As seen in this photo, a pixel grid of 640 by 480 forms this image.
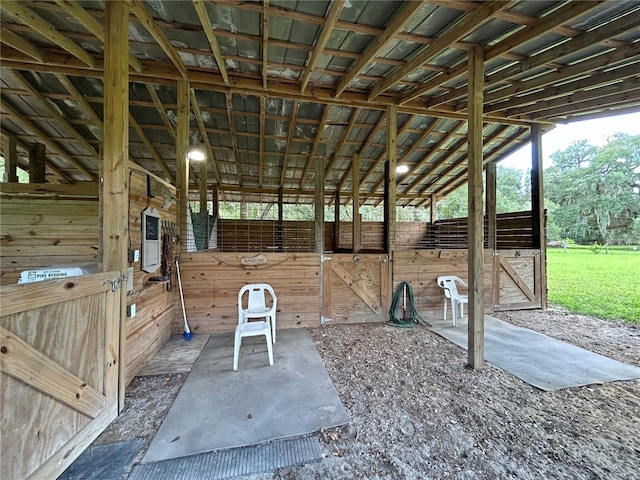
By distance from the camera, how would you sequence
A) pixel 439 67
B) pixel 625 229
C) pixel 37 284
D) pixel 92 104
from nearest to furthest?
pixel 37 284 → pixel 439 67 → pixel 92 104 → pixel 625 229

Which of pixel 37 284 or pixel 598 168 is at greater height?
pixel 598 168

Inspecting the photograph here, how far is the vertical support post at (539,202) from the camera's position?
17.3 ft

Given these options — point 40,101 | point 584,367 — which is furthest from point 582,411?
point 40,101

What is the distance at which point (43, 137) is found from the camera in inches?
224

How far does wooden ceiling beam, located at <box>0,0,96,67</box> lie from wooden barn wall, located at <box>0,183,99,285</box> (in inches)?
67.8

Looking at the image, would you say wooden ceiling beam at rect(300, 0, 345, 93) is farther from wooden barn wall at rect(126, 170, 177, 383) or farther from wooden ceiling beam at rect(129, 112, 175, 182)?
wooden ceiling beam at rect(129, 112, 175, 182)

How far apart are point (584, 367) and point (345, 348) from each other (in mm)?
2572

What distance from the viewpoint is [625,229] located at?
17062mm

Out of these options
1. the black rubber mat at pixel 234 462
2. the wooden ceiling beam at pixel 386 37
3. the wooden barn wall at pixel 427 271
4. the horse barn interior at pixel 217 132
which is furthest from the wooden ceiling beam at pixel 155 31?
the wooden barn wall at pixel 427 271

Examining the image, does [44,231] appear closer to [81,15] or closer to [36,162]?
[81,15]

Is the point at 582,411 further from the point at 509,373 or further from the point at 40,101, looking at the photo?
the point at 40,101

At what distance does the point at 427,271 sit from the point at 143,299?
14.0 feet

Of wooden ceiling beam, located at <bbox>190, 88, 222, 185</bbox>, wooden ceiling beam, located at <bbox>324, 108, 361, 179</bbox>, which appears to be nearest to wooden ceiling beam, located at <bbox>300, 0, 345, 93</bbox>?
wooden ceiling beam, located at <bbox>324, 108, 361, 179</bbox>

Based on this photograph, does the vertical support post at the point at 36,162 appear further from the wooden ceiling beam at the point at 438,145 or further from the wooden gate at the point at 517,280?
the wooden gate at the point at 517,280
